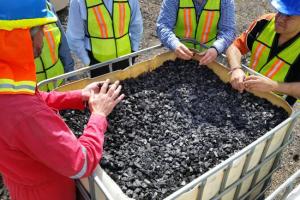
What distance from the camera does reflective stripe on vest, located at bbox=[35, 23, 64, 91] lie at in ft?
9.20

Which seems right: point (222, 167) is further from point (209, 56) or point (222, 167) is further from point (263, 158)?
point (209, 56)

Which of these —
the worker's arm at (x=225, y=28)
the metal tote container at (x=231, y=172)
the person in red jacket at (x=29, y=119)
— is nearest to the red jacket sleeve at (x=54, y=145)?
the person in red jacket at (x=29, y=119)

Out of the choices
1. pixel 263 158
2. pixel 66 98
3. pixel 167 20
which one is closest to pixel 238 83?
pixel 263 158

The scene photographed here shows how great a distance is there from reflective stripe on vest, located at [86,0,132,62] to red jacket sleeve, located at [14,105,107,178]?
1799 millimetres

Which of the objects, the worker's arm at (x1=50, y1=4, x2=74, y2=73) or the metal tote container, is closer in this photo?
the metal tote container

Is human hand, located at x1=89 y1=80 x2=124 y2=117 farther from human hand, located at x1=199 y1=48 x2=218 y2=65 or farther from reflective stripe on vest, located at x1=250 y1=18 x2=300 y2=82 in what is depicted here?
reflective stripe on vest, located at x1=250 y1=18 x2=300 y2=82

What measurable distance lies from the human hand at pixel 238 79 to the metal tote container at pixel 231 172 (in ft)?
0.44

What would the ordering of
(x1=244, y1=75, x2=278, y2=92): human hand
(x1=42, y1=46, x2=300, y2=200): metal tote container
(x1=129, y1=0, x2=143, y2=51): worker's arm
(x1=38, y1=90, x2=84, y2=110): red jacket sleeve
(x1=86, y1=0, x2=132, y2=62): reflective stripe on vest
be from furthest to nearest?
(x1=129, y1=0, x2=143, y2=51): worker's arm, (x1=86, y1=0, x2=132, y2=62): reflective stripe on vest, (x1=244, y1=75, x2=278, y2=92): human hand, (x1=38, y1=90, x2=84, y2=110): red jacket sleeve, (x1=42, y1=46, x2=300, y2=200): metal tote container

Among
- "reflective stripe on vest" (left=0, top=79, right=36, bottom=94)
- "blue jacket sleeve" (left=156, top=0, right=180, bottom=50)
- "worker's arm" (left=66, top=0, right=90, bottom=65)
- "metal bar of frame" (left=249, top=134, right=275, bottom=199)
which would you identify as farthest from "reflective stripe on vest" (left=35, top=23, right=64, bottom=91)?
"metal bar of frame" (left=249, top=134, right=275, bottom=199)

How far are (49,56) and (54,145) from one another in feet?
5.15

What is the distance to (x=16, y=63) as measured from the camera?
1.39 m

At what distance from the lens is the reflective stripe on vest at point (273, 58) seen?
268cm

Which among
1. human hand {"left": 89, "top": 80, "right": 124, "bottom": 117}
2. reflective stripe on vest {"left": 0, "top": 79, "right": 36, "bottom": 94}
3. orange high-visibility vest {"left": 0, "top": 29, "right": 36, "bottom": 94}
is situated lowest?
human hand {"left": 89, "top": 80, "right": 124, "bottom": 117}

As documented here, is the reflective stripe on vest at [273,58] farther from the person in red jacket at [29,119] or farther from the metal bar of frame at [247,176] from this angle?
the person in red jacket at [29,119]
